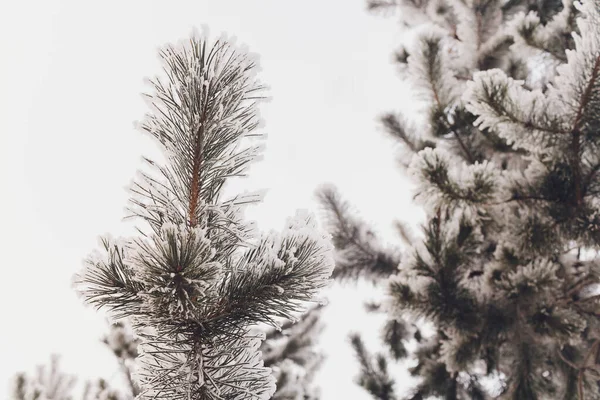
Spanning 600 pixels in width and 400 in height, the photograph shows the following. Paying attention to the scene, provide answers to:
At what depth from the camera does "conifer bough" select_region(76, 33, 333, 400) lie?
94cm

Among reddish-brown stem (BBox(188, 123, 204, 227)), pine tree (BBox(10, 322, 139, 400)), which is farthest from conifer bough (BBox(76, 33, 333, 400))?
pine tree (BBox(10, 322, 139, 400))

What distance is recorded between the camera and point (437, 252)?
230 centimetres

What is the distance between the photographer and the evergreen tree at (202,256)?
941 millimetres

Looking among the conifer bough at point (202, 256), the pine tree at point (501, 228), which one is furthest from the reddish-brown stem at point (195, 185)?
the pine tree at point (501, 228)

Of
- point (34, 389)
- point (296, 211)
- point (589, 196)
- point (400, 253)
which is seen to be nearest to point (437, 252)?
point (589, 196)

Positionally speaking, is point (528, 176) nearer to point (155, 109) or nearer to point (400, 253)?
point (400, 253)

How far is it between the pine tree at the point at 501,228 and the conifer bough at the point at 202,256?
45.4 inches

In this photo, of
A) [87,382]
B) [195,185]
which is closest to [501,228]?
[195,185]

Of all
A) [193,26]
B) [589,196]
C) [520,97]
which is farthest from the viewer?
[589,196]

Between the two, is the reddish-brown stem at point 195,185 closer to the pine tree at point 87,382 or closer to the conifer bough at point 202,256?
the conifer bough at point 202,256

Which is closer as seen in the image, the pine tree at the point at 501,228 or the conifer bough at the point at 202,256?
the conifer bough at the point at 202,256

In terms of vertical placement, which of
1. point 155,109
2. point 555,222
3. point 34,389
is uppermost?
point 155,109

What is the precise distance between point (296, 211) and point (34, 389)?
95.5 inches

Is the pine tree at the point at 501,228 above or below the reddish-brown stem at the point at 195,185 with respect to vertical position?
below
